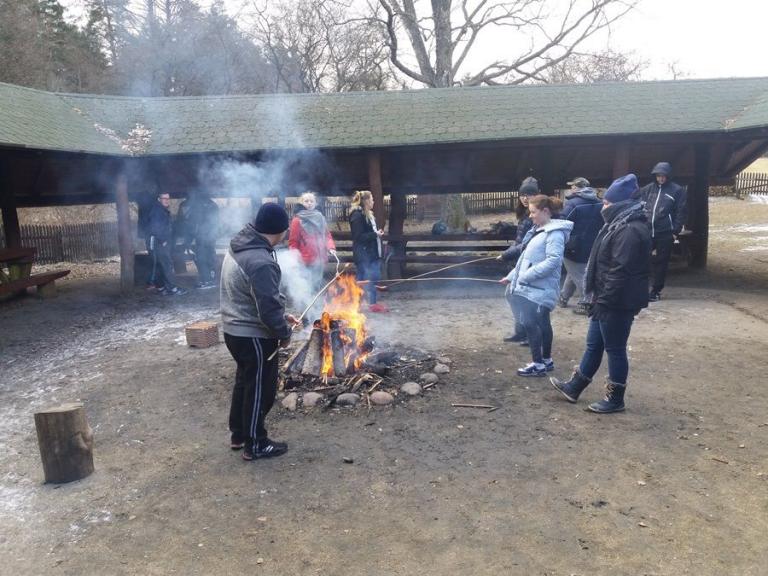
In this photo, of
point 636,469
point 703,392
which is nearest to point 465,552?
point 636,469

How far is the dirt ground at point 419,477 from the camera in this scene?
3.25 meters

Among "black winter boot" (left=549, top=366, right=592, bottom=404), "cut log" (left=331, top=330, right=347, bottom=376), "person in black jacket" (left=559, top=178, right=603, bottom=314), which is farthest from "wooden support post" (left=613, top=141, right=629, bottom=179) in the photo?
"cut log" (left=331, top=330, right=347, bottom=376)

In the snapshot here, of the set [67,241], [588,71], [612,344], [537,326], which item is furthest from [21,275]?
[588,71]

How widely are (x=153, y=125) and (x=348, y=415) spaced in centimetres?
915

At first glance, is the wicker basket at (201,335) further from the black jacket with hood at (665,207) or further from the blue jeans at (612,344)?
the black jacket with hood at (665,207)

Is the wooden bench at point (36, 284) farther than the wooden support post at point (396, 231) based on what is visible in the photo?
No

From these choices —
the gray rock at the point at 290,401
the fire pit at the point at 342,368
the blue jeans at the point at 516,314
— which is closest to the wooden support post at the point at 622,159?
the blue jeans at the point at 516,314

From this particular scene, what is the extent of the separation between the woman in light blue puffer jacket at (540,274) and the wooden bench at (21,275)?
8.92 m

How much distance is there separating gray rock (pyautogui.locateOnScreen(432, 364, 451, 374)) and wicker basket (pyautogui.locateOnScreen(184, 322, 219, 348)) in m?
3.12

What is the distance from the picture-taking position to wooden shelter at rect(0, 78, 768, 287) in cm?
1055

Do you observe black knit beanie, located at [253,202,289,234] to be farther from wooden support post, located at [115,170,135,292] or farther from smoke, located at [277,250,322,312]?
wooden support post, located at [115,170,135,292]

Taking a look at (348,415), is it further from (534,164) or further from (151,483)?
(534,164)

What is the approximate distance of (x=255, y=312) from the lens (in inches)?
163

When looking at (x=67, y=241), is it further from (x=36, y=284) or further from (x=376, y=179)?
(x=376, y=179)
